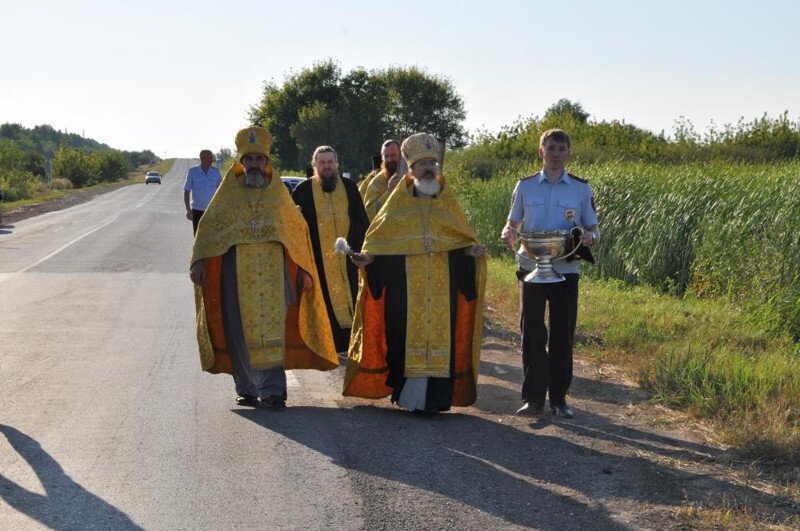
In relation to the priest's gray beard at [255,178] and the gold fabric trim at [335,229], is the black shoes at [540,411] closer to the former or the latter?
the priest's gray beard at [255,178]

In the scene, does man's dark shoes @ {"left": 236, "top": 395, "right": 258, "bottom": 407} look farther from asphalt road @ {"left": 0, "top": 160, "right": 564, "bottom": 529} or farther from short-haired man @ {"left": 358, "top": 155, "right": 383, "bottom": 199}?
short-haired man @ {"left": 358, "top": 155, "right": 383, "bottom": 199}

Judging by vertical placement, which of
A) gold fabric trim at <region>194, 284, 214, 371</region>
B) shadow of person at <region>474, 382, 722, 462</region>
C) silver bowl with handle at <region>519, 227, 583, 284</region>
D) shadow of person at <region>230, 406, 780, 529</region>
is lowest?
shadow of person at <region>474, 382, 722, 462</region>

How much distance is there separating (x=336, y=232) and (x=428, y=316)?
285 cm

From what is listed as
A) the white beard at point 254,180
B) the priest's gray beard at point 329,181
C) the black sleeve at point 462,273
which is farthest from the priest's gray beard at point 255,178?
the priest's gray beard at point 329,181

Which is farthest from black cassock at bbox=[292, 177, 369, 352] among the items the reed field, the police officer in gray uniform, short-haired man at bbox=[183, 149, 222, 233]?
short-haired man at bbox=[183, 149, 222, 233]

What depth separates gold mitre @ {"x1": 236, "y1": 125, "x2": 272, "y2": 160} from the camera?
8.69 meters

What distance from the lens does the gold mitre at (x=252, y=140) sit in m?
8.69

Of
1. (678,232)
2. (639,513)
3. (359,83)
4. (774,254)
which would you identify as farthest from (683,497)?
(359,83)

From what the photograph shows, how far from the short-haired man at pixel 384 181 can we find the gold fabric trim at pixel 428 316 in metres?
2.64

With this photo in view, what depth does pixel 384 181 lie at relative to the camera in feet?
38.7

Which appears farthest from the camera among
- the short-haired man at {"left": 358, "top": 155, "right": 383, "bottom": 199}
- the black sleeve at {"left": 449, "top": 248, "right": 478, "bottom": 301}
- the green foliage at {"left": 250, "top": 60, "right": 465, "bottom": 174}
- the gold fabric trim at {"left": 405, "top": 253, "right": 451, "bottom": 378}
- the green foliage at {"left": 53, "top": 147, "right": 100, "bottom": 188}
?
the green foliage at {"left": 53, "top": 147, "right": 100, "bottom": 188}

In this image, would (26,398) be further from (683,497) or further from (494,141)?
(494,141)

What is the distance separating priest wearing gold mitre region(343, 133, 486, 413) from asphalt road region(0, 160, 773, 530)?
25 centimetres

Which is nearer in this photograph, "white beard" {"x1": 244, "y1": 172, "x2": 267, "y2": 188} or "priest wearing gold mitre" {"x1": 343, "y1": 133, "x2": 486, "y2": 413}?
"priest wearing gold mitre" {"x1": 343, "y1": 133, "x2": 486, "y2": 413}
